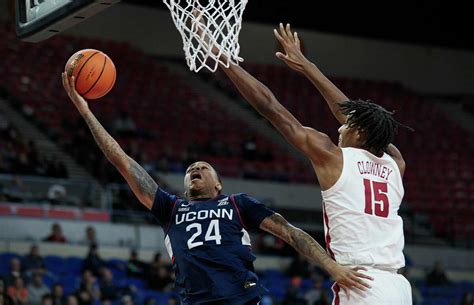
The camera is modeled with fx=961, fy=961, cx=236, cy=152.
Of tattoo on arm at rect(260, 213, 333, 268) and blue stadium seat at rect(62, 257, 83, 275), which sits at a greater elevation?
tattoo on arm at rect(260, 213, 333, 268)

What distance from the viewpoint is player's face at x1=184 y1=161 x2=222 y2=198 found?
19.4ft

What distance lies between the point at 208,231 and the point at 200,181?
363 mm

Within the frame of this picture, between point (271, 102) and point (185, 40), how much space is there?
119 centimetres

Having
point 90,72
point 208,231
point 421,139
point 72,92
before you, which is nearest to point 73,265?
point 90,72

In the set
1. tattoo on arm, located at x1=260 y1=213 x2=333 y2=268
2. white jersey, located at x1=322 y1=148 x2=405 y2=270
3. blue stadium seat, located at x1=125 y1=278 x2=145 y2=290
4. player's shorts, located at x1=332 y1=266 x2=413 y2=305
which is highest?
white jersey, located at x1=322 y1=148 x2=405 y2=270

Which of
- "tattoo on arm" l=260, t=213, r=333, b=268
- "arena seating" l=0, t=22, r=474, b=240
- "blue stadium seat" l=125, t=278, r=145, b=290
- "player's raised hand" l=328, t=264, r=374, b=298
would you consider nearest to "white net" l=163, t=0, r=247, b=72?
"tattoo on arm" l=260, t=213, r=333, b=268

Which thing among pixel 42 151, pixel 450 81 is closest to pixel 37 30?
pixel 42 151

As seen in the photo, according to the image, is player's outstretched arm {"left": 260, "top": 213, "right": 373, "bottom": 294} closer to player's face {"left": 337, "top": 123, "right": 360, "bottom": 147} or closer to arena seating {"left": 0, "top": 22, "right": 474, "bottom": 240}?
player's face {"left": 337, "top": 123, "right": 360, "bottom": 147}

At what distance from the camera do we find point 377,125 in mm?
5246

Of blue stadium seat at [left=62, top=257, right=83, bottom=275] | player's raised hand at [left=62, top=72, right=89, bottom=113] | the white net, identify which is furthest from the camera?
blue stadium seat at [left=62, top=257, right=83, bottom=275]

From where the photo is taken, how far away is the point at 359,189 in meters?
5.10

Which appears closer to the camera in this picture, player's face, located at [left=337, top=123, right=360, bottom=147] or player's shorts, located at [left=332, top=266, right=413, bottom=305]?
player's shorts, located at [left=332, top=266, right=413, bottom=305]

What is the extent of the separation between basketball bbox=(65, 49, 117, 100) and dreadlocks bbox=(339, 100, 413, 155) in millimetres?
1886

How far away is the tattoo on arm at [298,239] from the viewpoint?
522 centimetres
